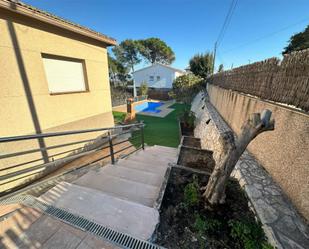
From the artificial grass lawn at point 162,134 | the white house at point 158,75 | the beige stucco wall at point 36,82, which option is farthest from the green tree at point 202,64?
the beige stucco wall at point 36,82

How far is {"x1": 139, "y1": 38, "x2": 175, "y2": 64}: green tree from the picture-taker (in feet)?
92.5

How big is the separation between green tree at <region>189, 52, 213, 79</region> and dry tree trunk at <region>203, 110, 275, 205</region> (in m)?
19.7

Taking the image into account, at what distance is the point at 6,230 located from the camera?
4.39 ft

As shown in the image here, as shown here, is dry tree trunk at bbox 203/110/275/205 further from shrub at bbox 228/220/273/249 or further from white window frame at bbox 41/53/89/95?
white window frame at bbox 41/53/89/95

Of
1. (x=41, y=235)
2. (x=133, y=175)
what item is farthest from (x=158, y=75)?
(x=41, y=235)

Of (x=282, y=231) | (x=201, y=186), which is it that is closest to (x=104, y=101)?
(x=201, y=186)

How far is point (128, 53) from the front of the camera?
25.3m

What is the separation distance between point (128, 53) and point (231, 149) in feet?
90.0

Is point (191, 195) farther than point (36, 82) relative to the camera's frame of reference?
No

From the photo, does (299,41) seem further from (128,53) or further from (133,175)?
(133,175)

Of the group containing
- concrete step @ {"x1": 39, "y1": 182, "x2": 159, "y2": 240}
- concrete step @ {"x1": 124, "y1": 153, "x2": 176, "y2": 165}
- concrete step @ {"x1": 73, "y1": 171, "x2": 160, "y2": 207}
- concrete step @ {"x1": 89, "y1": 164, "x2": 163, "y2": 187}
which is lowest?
concrete step @ {"x1": 124, "y1": 153, "x2": 176, "y2": 165}

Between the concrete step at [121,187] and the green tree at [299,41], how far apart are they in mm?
20579

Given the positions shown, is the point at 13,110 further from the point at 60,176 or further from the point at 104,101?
the point at 104,101

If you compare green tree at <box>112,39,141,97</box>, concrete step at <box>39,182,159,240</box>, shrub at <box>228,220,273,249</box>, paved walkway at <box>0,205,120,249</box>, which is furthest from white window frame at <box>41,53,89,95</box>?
green tree at <box>112,39,141,97</box>
